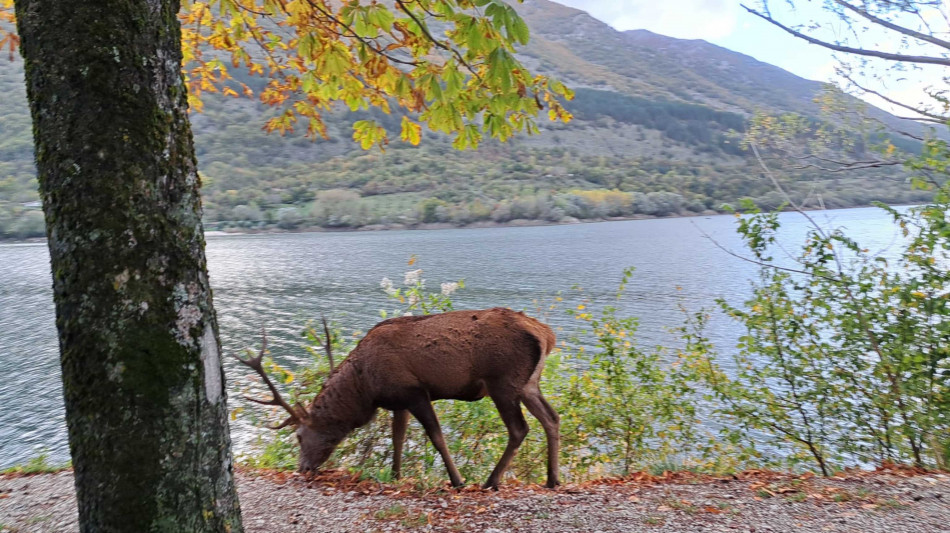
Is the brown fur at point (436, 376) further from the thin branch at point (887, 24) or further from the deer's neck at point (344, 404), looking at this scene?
the thin branch at point (887, 24)

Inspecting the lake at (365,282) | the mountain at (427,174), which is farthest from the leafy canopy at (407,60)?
the mountain at (427,174)

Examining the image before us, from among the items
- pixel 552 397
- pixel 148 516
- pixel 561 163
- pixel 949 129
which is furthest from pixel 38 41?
pixel 561 163

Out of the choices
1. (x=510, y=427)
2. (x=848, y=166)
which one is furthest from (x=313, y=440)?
(x=848, y=166)

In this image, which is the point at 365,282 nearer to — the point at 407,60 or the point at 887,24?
the point at 887,24

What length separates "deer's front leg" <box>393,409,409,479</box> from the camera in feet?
22.8

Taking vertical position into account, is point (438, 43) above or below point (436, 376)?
above

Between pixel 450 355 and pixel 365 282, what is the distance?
125 feet

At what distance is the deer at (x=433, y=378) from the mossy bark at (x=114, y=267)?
370cm

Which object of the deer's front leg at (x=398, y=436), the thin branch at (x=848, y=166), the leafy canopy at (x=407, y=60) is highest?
the leafy canopy at (x=407, y=60)

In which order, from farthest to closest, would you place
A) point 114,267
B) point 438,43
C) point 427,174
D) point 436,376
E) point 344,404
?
point 427,174
point 344,404
point 436,376
point 438,43
point 114,267

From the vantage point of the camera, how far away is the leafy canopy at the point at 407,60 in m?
4.21

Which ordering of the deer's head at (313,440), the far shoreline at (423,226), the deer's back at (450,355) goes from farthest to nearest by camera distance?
the far shoreline at (423,226) → the deer's head at (313,440) → the deer's back at (450,355)

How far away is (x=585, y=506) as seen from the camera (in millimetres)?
5094

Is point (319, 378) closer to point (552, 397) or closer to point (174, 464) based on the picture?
point (552, 397)
